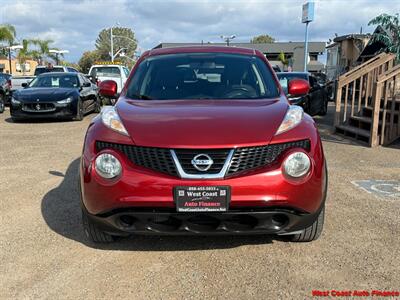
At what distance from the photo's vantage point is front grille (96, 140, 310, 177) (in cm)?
296

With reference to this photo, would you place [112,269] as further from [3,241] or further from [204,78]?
[204,78]

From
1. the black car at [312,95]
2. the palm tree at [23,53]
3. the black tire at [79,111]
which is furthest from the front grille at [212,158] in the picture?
the palm tree at [23,53]

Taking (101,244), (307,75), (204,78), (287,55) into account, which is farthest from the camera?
(287,55)

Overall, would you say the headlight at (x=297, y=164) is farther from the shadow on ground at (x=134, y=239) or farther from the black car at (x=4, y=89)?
the black car at (x=4, y=89)

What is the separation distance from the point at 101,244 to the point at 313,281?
1.72 m

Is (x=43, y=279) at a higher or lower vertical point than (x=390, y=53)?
lower

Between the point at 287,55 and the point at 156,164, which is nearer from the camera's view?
the point at 156,164

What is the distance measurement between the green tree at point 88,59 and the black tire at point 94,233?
8448 cm

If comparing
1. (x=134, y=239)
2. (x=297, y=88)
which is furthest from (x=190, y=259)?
(x=297, y=88)

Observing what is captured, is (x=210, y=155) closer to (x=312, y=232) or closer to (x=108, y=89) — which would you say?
(x=312, y=232)

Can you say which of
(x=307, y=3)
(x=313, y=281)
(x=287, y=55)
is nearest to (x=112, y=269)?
(x=313, y=281)

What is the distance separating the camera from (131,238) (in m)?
3.72

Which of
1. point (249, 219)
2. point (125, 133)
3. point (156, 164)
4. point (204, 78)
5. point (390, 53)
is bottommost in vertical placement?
point (249, 219)

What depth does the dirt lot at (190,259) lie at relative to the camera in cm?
291
